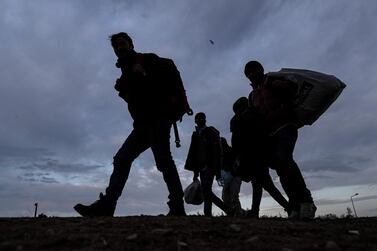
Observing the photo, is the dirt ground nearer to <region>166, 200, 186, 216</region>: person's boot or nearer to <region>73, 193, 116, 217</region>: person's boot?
<region>73, 193, 116, 217</region>: person's boot

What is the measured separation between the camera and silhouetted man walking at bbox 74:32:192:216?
5180 mm

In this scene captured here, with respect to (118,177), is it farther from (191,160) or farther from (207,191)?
(191,160)

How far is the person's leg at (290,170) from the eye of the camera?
509 centimetres

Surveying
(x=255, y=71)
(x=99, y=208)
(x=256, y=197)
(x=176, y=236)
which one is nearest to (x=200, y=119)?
(x=256, y=197)

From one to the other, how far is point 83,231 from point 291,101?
3.14m

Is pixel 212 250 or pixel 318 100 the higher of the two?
pixel 318 100

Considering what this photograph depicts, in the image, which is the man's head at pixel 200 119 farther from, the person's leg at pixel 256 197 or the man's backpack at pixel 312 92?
the man's backpack at pixel 312 92

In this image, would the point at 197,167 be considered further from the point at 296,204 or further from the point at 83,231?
the point at 83,231

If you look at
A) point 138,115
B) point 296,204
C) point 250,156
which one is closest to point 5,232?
point 138,115

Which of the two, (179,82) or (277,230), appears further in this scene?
(179,82)

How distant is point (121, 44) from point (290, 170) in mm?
2681

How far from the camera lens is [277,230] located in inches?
152

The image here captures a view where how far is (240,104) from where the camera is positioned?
283 inches

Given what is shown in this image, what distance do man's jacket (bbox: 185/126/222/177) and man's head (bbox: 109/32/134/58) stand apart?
10.2 feet
